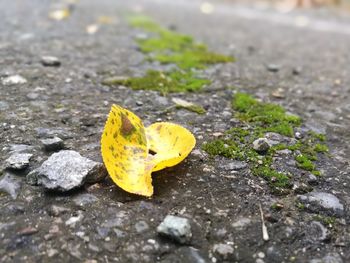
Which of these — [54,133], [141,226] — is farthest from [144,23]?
[141,226]

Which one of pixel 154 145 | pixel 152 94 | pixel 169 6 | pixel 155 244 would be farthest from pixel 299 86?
pixel 169 6

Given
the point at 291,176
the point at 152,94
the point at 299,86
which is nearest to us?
the point at 291,176

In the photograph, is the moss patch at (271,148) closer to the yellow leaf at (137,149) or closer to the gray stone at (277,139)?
the gray stone at (277,139)

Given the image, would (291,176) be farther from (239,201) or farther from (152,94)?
(152,94)

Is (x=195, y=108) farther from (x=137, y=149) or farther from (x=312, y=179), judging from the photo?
(x=312, y=179)

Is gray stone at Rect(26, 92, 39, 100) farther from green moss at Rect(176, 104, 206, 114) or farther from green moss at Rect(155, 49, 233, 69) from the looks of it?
green moss at Rect(155, 49, 233, 69)
